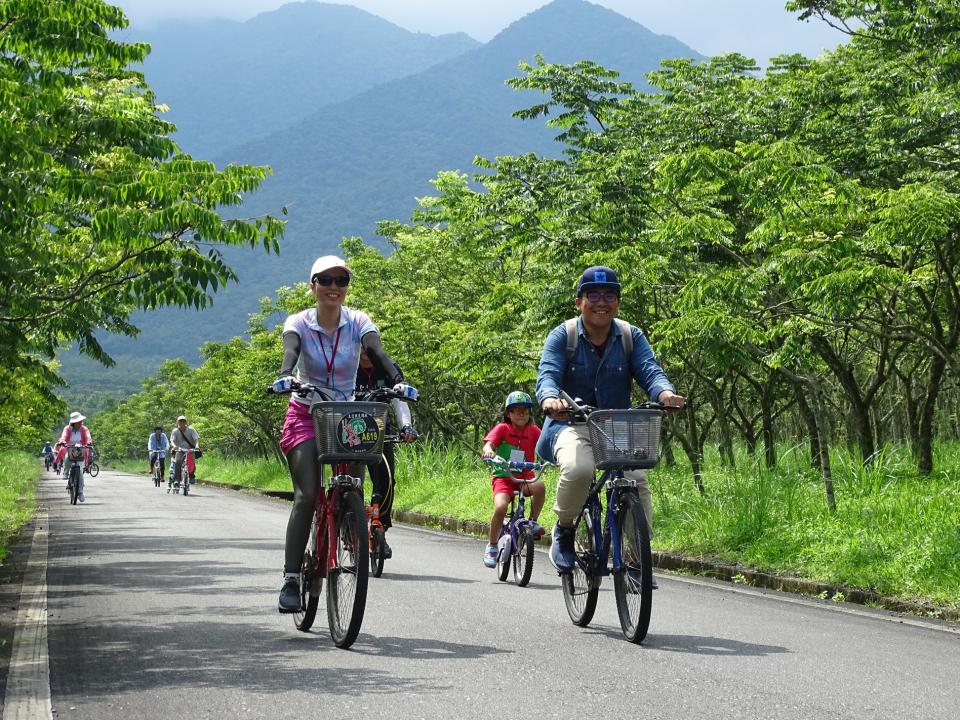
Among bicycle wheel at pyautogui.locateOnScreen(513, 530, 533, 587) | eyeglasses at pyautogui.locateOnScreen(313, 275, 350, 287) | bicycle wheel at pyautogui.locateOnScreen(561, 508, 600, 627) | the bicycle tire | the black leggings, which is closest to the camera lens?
the black leggings

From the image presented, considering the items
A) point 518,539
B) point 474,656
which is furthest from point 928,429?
point 474,656

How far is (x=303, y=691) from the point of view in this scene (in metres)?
5.68

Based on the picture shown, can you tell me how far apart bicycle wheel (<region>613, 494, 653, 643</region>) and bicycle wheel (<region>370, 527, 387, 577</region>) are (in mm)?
3560

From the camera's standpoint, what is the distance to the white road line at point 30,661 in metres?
5.46

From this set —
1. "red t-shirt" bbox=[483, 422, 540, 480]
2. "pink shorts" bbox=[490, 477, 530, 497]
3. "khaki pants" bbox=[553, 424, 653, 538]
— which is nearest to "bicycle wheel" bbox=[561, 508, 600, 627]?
"khaki pants" bbox=[553, 424, 653, 538]

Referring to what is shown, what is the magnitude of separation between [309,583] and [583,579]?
5.66ft

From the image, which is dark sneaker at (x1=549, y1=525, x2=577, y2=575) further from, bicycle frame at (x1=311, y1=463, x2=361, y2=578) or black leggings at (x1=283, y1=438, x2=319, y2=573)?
black leggings at (x1=283, y1=438, x2=319, y2=573)

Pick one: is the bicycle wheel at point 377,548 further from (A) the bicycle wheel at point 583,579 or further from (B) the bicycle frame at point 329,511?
(B) the bicycle frame at point 329,511

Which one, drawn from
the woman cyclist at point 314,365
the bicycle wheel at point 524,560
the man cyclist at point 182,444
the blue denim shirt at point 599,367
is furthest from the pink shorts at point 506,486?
the man cyclist at point 182,444

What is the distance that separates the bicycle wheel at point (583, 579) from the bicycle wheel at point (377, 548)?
2772 millimetres

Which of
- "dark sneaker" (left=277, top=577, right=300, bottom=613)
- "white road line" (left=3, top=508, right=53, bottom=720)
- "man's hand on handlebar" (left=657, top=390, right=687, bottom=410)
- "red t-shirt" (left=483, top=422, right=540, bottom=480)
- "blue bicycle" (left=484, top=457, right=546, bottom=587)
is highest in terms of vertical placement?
"man's hand on handlebar" (left=657, top=390, right=687, bottom=410)

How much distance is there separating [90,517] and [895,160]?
15425 mm

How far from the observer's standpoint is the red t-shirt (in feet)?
36.2

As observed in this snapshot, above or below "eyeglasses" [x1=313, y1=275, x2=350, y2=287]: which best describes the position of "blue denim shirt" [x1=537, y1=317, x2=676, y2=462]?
→ below
